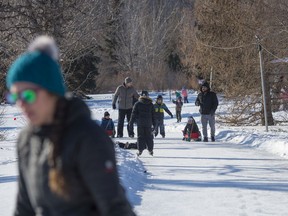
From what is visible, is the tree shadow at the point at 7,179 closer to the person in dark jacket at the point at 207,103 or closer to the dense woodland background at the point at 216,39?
the dense woodland background at the point at 216,39

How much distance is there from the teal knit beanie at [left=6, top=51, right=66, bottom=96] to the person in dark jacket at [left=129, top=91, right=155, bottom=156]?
10147 millimetres

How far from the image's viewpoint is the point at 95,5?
47.2 ft

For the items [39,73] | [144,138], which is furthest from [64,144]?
[144,138]

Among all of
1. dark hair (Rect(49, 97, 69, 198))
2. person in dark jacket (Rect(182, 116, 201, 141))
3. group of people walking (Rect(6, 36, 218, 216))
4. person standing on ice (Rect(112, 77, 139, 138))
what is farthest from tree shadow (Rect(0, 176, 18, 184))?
person in dark jacket (Rect(182, 116, 201, 141))

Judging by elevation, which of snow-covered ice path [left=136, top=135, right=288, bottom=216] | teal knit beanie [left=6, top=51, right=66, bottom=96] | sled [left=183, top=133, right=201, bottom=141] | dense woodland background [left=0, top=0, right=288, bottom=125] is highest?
dense woodland background [left=0, top=0, right=288, bottom=125]

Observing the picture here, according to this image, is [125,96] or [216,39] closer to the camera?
[125,96]

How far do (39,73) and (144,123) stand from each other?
10252 millimetres

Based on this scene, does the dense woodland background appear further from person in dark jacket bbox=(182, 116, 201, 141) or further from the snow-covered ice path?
the snow-covered ice path

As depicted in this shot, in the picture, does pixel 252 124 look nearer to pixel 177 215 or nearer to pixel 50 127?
pixel 177 215

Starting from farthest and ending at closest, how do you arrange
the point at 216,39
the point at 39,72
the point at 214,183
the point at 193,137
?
1. the point at 216,39
2. the point at 193,137
3. the point at 214,183
4. the point at 39,72

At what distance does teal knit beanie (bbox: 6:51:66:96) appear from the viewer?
88.9 inches

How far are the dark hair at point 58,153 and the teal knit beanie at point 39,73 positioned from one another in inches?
4.0

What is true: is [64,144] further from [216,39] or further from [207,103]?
[216,39]

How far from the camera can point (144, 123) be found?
12.5 m
